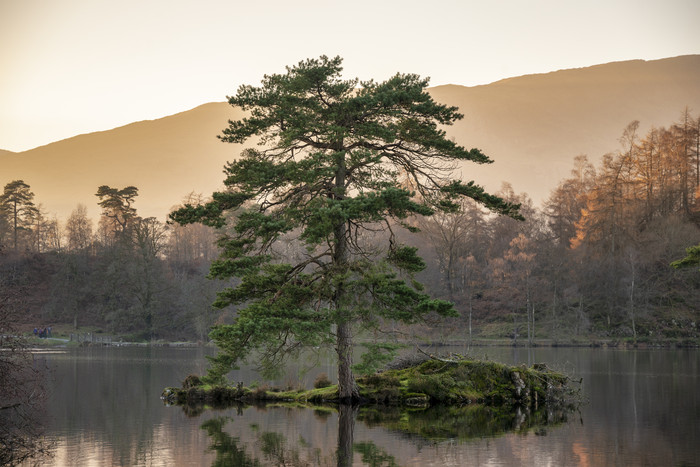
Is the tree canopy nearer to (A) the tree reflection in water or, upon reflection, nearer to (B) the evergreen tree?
(A) the tree reflection in water

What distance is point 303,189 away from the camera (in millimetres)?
26625

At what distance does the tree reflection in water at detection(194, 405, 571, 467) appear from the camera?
57.0ft

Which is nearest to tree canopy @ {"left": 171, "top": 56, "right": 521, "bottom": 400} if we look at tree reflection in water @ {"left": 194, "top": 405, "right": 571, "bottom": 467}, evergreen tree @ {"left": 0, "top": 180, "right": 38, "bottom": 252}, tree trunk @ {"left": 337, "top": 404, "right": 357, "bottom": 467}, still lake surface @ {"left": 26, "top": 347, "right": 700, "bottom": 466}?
tree trunk @ {"left": 337, "top": 404, "right": 357, "bottom": 467}

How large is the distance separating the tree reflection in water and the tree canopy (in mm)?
2471

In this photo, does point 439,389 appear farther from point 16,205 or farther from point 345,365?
point 16,205

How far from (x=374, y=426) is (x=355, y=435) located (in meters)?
1.76

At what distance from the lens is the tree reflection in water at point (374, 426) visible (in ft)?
57.0

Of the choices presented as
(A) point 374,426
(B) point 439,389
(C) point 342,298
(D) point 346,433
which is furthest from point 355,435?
(B) point 439,389

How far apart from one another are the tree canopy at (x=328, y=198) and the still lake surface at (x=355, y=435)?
3.09 m

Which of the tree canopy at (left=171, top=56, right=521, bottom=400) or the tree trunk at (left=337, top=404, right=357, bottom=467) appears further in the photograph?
the tree canopy at (left=171, top=56, right=521, bottom=400)

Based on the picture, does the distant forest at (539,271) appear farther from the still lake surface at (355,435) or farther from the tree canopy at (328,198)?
the tree canopy at (328,198)

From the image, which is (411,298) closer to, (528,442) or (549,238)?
(528,442)

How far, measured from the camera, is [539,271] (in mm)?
80750

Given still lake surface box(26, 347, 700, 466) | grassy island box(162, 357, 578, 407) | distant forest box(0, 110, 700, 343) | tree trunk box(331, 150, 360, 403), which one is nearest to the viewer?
still lake surface box(26, 347, 700, 466)
